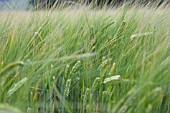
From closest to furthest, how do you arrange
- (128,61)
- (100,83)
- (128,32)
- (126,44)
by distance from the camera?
(100,83), (128,61), (126,44), (128,32)

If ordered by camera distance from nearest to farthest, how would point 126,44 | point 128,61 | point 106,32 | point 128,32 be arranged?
point 128,61 → point 126,44 → point 128,32 → point 106,32

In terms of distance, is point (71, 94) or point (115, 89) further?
point (71, 94)

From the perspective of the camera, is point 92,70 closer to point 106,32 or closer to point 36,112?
point 36,112

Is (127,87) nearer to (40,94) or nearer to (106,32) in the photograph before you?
(40,94)

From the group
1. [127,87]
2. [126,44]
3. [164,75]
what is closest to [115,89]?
[127,87]

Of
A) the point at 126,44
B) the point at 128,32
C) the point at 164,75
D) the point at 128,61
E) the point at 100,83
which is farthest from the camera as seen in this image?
the point at 128,32

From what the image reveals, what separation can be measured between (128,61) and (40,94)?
10.8 inches

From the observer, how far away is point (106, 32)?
48.7 inches

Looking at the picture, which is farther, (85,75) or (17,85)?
(85,75)

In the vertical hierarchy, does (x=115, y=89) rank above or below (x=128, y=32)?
below

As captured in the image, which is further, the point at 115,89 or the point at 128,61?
the point at 128,61

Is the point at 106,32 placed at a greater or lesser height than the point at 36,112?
greater

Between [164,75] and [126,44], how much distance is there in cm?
38

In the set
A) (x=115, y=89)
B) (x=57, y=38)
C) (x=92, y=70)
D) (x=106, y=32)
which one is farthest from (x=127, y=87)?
(x=106, y=32)
